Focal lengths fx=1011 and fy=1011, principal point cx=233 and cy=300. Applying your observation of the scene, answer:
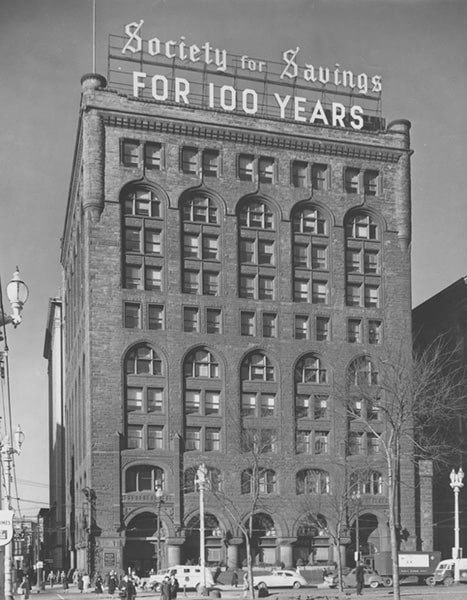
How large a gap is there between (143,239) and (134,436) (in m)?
17.5

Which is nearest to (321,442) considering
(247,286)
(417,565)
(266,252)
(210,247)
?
(247,286)

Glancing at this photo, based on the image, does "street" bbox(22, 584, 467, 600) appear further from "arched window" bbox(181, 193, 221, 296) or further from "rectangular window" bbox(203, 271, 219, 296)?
"arched window" bbox(181, 193, 221, 296)

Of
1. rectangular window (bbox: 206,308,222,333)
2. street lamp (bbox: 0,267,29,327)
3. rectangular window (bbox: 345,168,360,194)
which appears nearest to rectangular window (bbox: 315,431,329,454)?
rectangular window (bbox: 206,308,222,333)

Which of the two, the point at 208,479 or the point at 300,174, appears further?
the point at 300,174

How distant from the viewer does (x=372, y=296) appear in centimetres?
9712

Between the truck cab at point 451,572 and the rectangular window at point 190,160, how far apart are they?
4103 centimetres

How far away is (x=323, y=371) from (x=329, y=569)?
18695mm

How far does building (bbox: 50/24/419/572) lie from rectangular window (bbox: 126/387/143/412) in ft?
0.71

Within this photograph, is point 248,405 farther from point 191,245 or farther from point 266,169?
point 266,169

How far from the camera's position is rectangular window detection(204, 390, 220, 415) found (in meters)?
89.9

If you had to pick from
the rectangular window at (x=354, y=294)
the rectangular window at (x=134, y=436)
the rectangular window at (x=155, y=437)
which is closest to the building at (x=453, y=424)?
the rectangular window at (x=354, y=294)

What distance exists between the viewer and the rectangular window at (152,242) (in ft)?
297

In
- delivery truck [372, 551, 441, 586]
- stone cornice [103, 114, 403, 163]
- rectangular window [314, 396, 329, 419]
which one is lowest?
delivery truck [372, 551, 441, 586]

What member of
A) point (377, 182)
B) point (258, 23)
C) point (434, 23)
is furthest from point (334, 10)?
point (377, 182)
